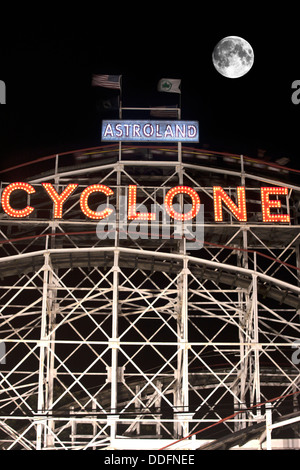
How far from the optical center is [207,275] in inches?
1161

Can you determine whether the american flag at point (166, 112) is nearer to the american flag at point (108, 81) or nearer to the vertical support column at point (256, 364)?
the american flag at point (108, 81)

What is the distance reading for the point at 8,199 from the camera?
2911 centimetres

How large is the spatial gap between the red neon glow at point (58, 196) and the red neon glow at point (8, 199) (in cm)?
72

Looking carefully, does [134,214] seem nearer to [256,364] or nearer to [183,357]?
[183,357]

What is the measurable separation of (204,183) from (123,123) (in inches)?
186

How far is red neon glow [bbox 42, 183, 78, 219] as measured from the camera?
28.8 m

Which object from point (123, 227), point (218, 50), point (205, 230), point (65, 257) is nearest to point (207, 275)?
point (205, 230)

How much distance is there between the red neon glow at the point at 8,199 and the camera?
94.7 ft

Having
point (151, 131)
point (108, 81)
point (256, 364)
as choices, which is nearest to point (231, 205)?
point (151, 131)

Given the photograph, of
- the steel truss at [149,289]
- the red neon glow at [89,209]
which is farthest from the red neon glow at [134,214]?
the red neon glow at [89,209]

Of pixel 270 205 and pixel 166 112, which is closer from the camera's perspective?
pixel 270 205

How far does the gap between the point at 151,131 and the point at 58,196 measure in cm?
489

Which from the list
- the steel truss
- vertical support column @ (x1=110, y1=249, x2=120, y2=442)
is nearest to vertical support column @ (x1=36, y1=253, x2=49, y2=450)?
the steel truss

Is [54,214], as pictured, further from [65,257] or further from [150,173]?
[150,173]
